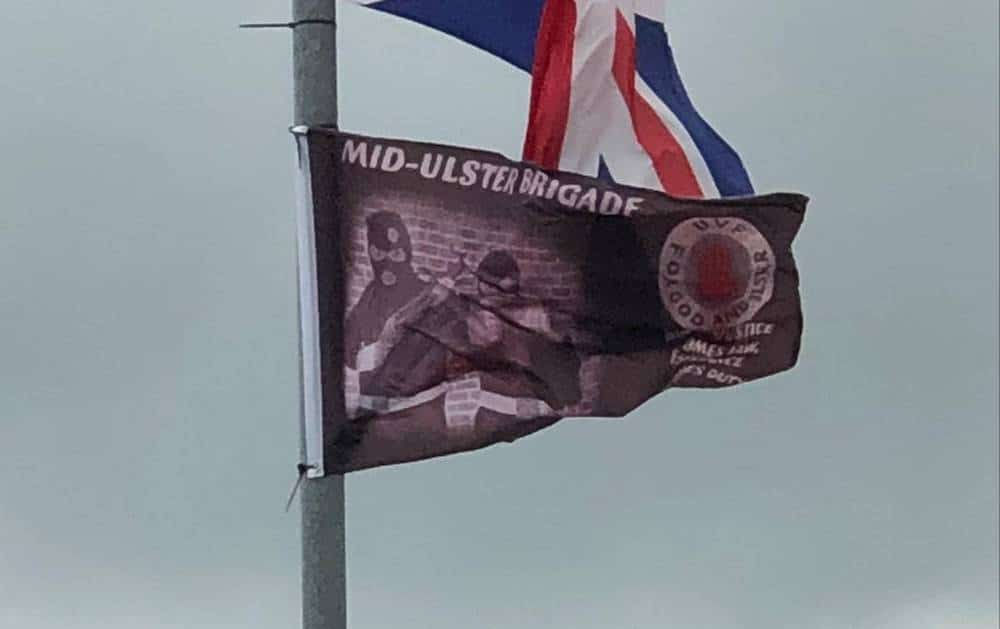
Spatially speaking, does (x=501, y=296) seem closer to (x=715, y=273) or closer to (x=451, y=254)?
(x=451, y=254)

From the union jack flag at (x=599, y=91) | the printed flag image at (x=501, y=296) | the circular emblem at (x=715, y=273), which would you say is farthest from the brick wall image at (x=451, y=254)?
the circular emblem at (x=715, y=273)

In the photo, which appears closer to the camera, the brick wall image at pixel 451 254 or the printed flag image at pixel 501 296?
the printed flag image at pixel 501 296

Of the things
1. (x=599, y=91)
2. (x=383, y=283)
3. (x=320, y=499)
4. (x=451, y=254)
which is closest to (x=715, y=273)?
(x=599, y=91)

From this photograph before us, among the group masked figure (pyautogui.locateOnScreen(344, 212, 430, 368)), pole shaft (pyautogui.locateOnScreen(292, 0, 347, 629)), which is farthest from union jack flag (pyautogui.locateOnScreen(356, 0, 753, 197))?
masked figure (pyautogui.locateOnScreen(344, 212, 430, 368))

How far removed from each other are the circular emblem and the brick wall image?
1.06 meters

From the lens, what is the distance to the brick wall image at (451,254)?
51.1ft

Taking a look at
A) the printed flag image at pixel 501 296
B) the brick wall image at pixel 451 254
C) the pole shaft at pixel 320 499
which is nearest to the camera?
the pole shaft at pixel 320 499

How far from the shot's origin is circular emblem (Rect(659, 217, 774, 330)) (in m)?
17.0

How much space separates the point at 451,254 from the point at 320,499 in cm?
180

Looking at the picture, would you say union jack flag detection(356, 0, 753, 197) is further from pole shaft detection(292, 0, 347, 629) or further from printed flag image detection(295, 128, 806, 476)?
pole shaft detection(292, 0, 347, 629)

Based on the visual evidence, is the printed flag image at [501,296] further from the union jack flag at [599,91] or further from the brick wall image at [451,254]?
the union jack flag at [599,91]

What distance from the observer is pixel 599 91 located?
17.4 m

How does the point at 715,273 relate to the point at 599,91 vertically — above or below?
below

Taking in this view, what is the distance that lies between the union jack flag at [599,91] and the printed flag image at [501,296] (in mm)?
516
